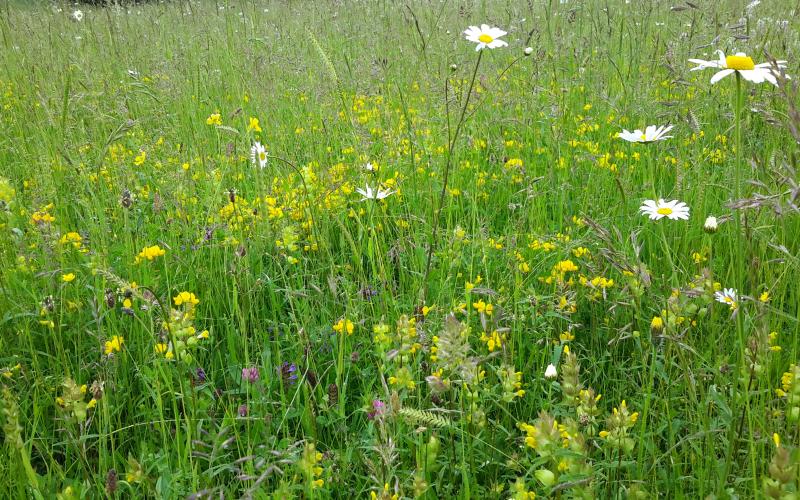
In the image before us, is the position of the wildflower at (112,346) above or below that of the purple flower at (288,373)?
above

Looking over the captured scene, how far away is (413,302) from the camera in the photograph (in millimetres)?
1883

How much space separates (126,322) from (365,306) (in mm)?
762

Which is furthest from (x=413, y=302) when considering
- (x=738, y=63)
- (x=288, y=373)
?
(x=738, y=63)

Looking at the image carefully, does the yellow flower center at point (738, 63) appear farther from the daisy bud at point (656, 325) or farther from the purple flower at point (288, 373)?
the purple flower at point (288, 373)

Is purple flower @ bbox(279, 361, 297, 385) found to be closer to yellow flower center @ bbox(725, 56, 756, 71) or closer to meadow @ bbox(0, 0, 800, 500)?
meadow @ bbox(0, 0, 800, 500)

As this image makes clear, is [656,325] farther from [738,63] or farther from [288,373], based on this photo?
[288,373]

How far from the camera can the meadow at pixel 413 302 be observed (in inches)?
46.3

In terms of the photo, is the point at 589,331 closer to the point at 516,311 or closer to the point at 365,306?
the point at 516,311

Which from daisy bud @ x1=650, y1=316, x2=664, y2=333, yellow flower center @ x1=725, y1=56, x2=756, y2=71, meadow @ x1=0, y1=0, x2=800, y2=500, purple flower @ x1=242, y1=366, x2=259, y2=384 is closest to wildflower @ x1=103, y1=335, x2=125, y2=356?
meadow @ x1=0, y1=0, x2=800, y2=500

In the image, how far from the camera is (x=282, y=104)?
3.89 meters

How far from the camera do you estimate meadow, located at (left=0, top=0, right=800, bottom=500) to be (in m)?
1.18

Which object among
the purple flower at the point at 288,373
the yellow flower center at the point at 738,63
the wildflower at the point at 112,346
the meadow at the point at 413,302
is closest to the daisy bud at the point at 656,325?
the meadow at the point at 413,302

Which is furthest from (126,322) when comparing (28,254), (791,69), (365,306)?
(791,69)

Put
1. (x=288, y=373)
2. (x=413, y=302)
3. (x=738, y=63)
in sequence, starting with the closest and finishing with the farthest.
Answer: (x=738, y=63) < (x=288, y=373) < (x=413, y=302)
